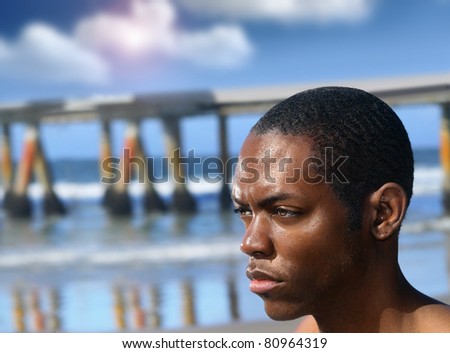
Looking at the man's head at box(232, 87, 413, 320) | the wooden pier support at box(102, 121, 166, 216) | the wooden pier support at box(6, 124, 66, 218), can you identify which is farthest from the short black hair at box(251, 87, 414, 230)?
the wooden pier support at box(6, 124, 66, 218)

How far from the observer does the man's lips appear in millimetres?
613

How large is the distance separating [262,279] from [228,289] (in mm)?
2561

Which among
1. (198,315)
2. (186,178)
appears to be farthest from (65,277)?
(186,178)

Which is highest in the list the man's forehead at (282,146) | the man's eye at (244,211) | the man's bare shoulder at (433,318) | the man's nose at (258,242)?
the man's forehead at (282,146)

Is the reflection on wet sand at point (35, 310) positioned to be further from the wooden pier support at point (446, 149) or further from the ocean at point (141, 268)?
the wooden pier support at point (446, 149)

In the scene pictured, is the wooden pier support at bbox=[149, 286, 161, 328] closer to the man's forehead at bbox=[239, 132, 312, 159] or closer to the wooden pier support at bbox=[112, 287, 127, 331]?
the wooden pier support at bbox=[112, 287, 127, 331]

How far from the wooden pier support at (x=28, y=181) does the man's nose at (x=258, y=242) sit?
6.92 meters

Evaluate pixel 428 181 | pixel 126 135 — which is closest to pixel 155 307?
pixel 126 135

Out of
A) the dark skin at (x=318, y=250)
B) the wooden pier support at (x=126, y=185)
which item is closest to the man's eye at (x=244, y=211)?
the dark skin at (x=318, y=250)

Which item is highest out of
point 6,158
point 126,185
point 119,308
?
point 6,158

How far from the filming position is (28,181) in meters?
7.75

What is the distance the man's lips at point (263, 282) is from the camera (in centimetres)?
61

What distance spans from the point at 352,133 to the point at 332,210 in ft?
0.19

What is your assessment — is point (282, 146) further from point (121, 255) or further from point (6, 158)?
point (6, 158)
